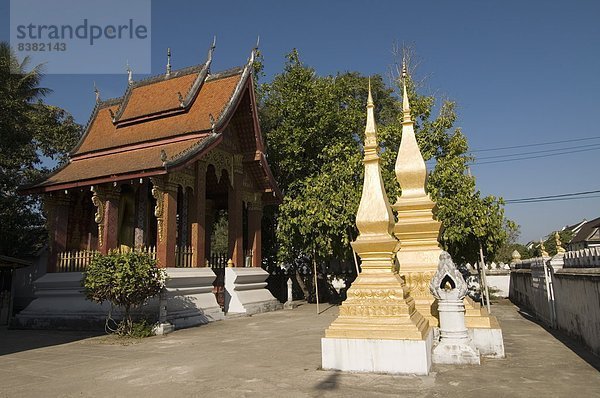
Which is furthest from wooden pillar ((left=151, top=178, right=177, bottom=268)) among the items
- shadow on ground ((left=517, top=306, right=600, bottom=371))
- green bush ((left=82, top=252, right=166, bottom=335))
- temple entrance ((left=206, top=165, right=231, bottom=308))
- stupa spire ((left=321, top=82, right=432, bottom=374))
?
shadow on ground ((left=517, top=306, right=600, bottom=371))

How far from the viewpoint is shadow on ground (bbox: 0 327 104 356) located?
27.8ft

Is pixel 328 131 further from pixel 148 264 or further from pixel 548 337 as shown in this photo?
pixel 548 337

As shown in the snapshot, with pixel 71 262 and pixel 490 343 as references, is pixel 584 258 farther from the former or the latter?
pixel 71 262

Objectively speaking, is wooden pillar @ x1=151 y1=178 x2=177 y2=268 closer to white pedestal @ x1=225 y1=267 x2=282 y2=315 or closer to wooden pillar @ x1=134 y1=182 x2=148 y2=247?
wooden pillar @ x1=134 y1=182 x2=148 y2=247

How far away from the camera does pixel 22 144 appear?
19.3 m

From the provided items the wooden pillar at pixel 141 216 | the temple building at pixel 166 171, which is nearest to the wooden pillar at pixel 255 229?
the temple building at pixel 166 171

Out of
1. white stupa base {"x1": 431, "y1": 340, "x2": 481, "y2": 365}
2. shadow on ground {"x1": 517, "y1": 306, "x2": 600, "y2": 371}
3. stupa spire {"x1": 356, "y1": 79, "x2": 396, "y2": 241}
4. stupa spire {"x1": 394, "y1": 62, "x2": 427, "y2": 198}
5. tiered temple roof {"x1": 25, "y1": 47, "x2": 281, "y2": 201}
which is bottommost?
shadow on ground {"x1": 517, "y1": 306, "x2": 600, "y2": 371}

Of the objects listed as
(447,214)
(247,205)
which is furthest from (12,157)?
(447,214)

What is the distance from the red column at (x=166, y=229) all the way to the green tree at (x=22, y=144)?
997cm

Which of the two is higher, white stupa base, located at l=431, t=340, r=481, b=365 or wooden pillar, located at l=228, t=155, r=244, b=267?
wooden pillar, located at l=228, t=155, r=244, b=267

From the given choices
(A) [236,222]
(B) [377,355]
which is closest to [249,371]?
(B) [377,355]

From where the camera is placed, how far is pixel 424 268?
6703mm

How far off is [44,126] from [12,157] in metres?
3.02

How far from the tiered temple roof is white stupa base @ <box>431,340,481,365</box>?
8.01 m
